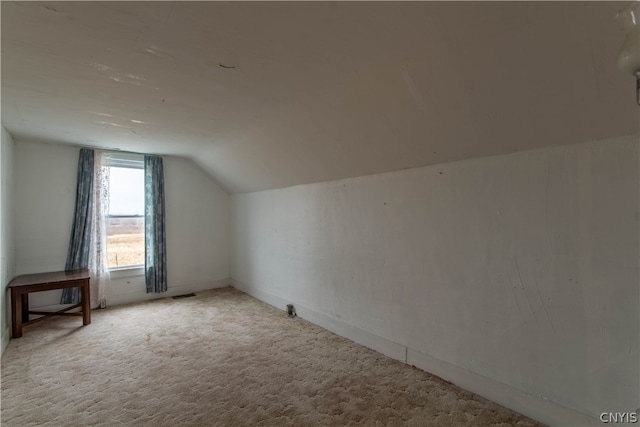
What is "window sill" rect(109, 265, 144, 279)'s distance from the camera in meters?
4.27

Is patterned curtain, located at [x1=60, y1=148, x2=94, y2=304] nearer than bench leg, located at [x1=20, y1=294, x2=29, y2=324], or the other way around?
bench leg, located at [x1=20, y1=294, x2=29, y2=324]

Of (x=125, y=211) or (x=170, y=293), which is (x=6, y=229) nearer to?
(x=125, y=211)

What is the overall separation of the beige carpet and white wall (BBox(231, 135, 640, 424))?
26cm

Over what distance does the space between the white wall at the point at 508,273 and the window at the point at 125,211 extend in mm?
3256

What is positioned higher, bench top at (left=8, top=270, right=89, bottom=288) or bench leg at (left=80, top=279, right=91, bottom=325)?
bench top at (left=8, top=270, right=89, bottom=288)

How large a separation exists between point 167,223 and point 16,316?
6.66 ft

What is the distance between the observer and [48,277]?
3.42 meters

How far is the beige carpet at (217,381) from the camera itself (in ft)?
6.15

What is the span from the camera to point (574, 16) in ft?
3.83

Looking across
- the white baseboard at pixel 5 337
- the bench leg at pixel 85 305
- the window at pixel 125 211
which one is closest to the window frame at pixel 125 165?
the window at pixel 125 211

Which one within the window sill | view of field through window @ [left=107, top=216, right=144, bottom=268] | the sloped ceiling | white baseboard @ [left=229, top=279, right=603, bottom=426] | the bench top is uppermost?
the sloped ceiling

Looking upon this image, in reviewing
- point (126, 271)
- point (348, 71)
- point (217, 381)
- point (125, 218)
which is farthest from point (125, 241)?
point (348, 71)

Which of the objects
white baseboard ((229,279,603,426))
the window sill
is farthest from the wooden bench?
white baseboard ((229,279,603,426))

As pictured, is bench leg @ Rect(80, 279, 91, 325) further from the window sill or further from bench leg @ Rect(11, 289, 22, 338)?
the window sill
